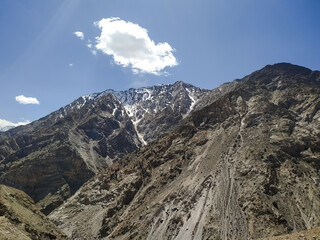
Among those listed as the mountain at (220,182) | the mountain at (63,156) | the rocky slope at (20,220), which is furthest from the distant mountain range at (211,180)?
the rocky slope at (20,220)

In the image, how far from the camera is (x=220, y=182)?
62500mm

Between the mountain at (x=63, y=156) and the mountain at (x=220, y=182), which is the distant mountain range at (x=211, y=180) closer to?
the mountain at (x=220, y=182)

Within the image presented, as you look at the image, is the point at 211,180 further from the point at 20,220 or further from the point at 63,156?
the point at 63,156

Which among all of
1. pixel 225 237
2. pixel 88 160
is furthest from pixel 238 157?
pixel 88 160

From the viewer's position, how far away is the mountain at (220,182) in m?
51.0

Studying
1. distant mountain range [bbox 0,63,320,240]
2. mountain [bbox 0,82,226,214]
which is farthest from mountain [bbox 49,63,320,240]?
mountain [bbox 0,82,226,214]

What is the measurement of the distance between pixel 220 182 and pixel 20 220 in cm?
4569

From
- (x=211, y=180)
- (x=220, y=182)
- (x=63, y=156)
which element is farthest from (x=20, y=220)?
(x=63, y=156)

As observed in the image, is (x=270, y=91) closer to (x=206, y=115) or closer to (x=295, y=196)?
(x=206, y=115)

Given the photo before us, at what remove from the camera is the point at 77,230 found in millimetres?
67688

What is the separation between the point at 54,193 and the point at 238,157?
76.9 metres

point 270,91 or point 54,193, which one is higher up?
point 270,91

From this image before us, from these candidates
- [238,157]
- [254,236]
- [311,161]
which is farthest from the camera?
[238,157]

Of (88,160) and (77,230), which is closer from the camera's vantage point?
(77,230)
